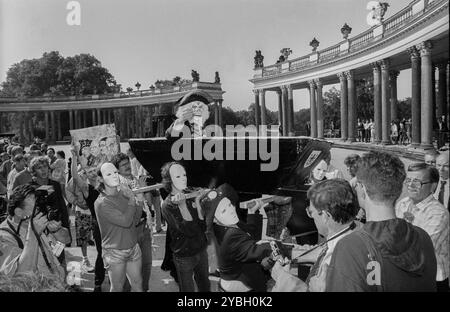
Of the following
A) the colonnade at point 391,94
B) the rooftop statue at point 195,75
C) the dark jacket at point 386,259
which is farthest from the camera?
the colonnade at point 391,94

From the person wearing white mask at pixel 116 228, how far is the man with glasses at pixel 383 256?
2741 mm

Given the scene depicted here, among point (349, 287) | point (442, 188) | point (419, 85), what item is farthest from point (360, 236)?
point (419, 85)

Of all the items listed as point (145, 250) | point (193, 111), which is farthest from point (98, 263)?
point (193, 111)

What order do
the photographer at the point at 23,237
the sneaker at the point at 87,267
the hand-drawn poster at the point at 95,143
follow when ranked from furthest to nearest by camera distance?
the sneaker at the point at 87,267 < the hand-drawn poster at the point at 95,143 < the photographer at the point at 23,237

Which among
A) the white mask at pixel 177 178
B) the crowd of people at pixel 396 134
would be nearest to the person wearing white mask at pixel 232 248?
the white mask at pixel 177 178

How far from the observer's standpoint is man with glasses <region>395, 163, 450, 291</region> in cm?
421

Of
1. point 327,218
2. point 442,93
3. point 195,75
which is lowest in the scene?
point 327,218

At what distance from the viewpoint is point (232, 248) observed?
13.9 feet

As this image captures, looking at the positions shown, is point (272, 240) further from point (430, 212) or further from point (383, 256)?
point (430, 212)

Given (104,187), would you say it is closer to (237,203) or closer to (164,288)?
(237,203)

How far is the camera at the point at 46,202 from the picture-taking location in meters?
4.95

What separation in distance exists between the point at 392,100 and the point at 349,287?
20434 millimetres

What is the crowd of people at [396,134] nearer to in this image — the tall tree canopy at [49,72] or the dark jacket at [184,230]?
the dark jacket at [184,230]

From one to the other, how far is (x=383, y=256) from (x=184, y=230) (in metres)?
2.53
